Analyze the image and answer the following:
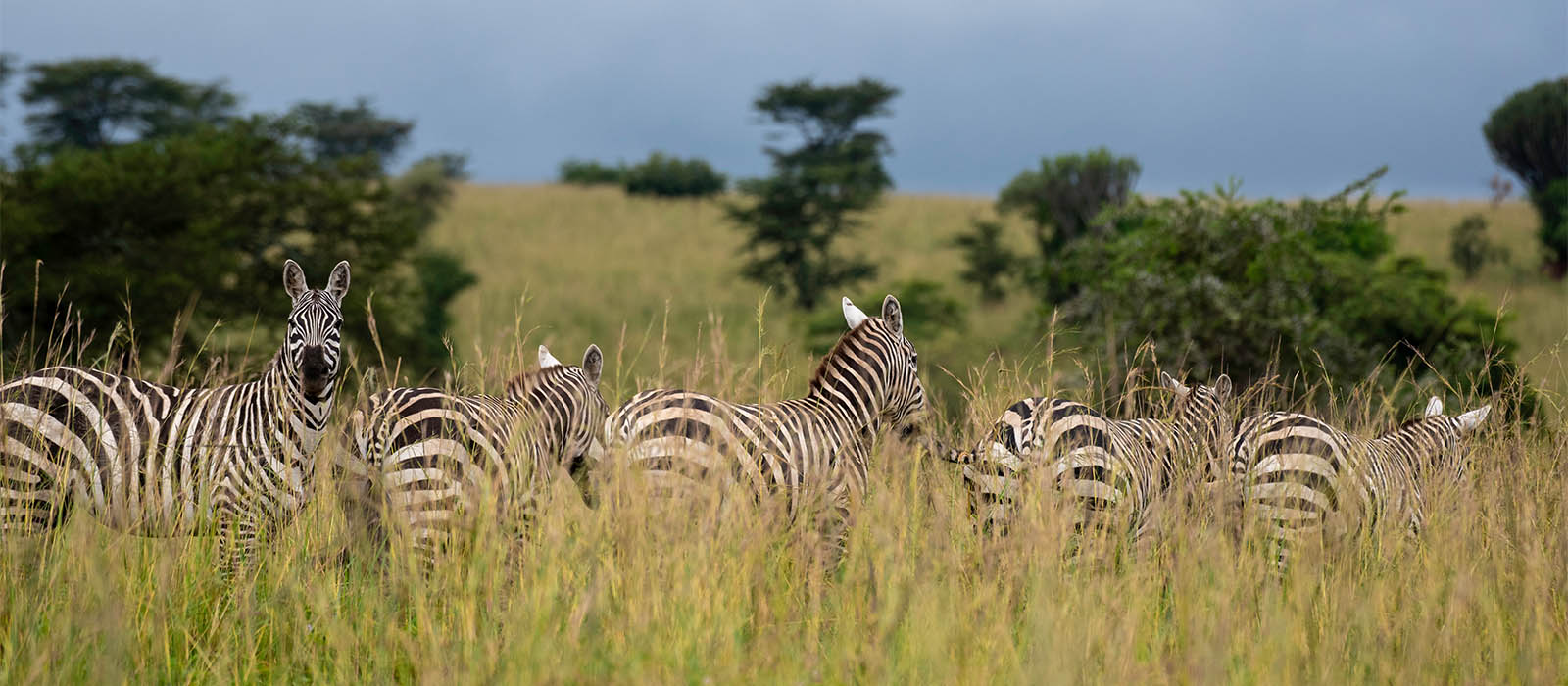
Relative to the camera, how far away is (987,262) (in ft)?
133

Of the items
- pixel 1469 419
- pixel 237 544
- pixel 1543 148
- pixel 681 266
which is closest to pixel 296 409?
pixel 237 544

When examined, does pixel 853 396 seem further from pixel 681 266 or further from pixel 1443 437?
pixel 681 266

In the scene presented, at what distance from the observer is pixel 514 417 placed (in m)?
5.04

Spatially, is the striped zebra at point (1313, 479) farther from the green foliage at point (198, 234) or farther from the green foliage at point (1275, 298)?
the green foliage at point (198, 234)

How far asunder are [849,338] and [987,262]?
35.7 metres

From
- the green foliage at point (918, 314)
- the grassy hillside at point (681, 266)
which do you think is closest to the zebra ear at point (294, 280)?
the grassy hillside at point (681, 266)

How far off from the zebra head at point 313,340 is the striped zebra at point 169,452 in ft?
0.05

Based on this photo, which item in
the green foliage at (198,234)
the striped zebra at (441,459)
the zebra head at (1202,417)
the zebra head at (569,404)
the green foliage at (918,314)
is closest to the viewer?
the striped zebra at (441,459)

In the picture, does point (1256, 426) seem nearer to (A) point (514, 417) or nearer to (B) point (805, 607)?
(B) point (805, 607)

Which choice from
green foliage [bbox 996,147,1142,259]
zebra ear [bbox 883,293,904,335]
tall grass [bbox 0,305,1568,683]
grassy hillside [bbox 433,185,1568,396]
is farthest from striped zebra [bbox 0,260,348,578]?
green foliage [bbox 996,147,1142,259]

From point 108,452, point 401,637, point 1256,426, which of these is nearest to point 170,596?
point 108,452

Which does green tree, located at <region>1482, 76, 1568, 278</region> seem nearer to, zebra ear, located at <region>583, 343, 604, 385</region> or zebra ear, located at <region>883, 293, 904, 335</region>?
zebra ear, located at <region>883, 293, 904, 335</region>

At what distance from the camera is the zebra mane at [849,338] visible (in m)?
5.56

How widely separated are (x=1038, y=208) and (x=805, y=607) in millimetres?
32143
